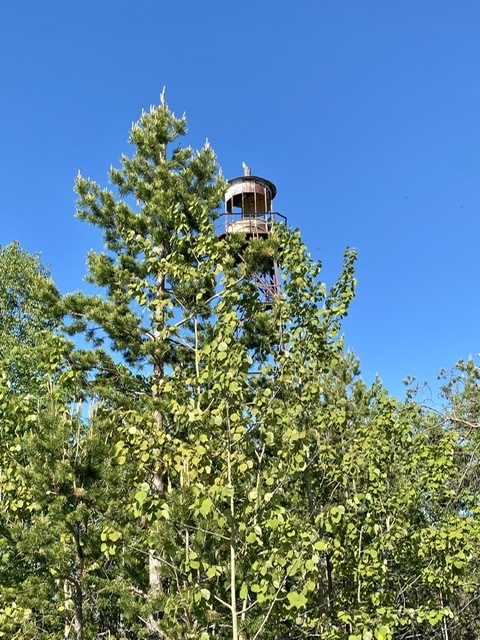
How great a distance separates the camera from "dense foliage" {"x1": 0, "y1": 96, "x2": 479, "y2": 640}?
255 cm

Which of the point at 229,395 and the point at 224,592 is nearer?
the point at 229,395

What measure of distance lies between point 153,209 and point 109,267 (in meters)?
1.04

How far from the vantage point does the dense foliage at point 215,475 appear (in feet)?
8.36

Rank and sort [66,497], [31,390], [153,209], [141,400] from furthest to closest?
[31,390] → [153,209] → [141,400] → [66,497]

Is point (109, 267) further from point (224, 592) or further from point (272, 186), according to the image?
point (272, 186)

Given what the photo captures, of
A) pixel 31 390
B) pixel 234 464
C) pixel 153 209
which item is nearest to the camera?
pixel 234 464

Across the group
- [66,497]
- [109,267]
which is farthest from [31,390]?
[66,497]

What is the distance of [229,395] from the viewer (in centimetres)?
255

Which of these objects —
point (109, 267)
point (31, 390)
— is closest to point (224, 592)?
point (109, 267)

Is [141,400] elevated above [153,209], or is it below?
below

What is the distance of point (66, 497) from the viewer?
156 inches

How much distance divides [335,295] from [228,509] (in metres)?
2.07

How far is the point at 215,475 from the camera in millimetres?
2883

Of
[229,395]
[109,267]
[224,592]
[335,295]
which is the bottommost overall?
[224,592]
